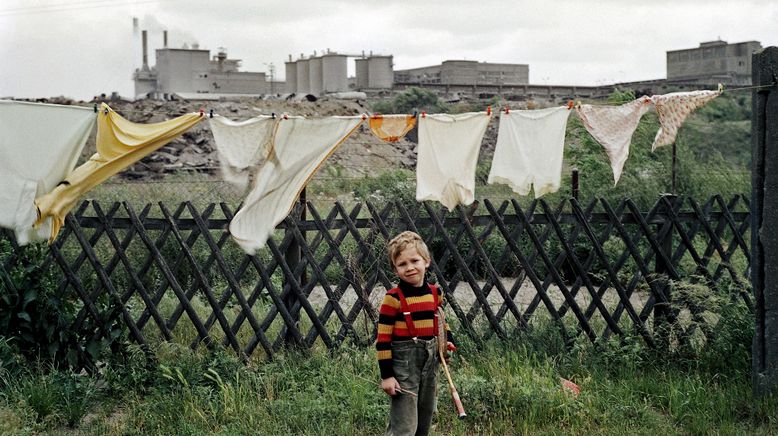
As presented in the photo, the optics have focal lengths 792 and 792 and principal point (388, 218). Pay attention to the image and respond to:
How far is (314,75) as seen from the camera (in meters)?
41.4

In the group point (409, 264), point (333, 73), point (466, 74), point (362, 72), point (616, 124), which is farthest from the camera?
point (466, 74)

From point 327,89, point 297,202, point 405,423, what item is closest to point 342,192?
point 297,202

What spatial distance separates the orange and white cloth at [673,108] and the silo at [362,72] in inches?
1410

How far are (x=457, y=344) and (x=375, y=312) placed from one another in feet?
2.22

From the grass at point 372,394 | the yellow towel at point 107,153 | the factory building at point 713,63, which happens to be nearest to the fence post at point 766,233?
the grass at point 372,394

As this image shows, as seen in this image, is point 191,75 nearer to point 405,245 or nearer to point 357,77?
point 357,77

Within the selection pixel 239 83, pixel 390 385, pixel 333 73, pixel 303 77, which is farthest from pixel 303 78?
pixel 390 385

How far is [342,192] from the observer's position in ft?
68.6

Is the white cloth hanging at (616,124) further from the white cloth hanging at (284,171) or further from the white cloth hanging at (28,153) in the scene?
the white cloth hanging at (28,153)

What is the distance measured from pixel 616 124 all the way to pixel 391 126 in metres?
1.84

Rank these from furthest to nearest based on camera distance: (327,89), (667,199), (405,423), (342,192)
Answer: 1. (327,89)
2. (342,192)
3. (667,199)
4. (405,423)

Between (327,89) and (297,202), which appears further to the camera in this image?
(327,89)

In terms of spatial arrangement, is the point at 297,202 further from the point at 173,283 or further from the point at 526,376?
the point at 526,376

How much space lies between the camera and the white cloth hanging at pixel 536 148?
6168 millimetres
